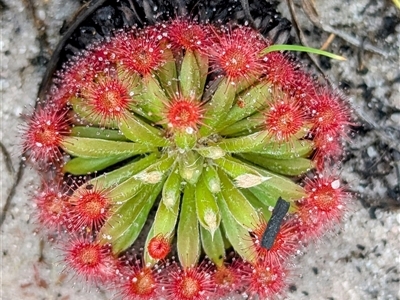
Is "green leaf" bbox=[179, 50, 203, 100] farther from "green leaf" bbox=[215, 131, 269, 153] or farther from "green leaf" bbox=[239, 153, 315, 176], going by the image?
"green leaf" bbox=[239, 153, 315, 176]

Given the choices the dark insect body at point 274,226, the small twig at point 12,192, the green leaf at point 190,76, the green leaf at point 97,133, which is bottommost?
the dark insect body at point 274,226

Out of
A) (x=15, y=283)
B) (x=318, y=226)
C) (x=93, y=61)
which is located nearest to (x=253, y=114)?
(x=318, y=226)

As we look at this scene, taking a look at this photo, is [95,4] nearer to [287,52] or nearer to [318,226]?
[287,52]

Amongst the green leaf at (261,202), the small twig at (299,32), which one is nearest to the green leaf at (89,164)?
the green leaf at (261,202)

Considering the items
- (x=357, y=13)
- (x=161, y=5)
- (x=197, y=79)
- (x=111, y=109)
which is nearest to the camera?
(x=111, y=109)

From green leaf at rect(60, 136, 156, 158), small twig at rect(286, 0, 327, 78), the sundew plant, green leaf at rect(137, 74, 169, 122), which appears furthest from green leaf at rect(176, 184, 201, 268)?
small twig at rect(286, 0, 327, 78)

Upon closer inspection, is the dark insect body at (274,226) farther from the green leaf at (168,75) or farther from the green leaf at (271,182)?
the green leaf at (168,75)

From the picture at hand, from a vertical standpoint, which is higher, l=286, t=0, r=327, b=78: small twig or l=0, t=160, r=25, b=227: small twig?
l=0, t=160, r=25, b=227: small twig
